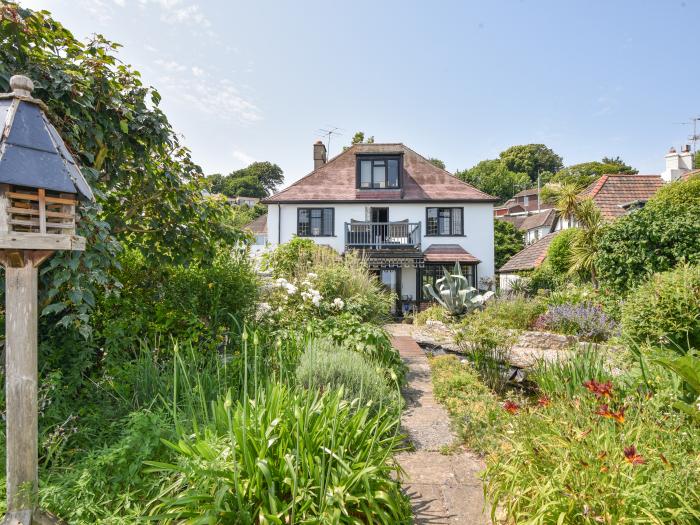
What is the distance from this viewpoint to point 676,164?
2089cm

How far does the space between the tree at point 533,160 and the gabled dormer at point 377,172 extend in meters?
53.2

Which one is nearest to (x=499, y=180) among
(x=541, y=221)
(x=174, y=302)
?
(x=541, y=221)

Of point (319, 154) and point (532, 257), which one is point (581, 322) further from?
point (319, 154)

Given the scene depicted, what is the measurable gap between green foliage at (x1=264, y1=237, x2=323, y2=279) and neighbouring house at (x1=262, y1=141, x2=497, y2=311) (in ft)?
29.2

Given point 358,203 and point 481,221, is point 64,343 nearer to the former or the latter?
point 358,203

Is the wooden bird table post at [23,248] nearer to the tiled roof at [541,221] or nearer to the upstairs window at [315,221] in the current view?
the upstairs window at [315,221]

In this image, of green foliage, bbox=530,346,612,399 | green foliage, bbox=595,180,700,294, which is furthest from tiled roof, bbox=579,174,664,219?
green foliage, bbox=530,346,612,399

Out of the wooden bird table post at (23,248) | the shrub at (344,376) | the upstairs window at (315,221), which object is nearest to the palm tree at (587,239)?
the upstairs window at (315,221)

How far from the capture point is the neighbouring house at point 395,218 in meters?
18.5

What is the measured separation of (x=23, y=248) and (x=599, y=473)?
3101 mm

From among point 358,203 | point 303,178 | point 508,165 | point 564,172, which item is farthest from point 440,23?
point 508,165

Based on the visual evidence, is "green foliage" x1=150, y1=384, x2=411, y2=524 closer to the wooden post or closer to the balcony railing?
the wooden post

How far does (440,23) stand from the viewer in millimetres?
6238

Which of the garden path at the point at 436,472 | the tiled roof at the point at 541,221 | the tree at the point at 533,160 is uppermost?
the tree at the point at 533,160
